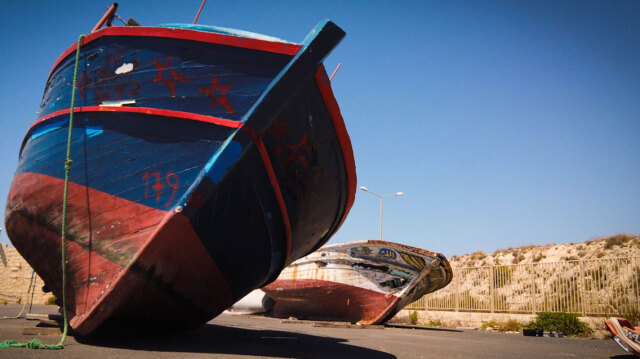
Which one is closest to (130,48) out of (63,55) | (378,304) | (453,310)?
(63,55)

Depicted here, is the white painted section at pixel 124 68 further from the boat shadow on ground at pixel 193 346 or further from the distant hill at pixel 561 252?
the distant hill at pixel 561 252

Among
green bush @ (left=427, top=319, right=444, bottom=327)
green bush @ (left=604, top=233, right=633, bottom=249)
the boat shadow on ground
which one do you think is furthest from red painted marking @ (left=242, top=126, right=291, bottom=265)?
green bush @ (left=604, top=233, right=633, bottom=249)

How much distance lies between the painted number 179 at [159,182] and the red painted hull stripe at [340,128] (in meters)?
1.64

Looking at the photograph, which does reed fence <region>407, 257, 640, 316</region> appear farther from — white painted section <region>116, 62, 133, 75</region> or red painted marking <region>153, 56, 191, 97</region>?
white painted section <region>116, 62, 133, 75</region>

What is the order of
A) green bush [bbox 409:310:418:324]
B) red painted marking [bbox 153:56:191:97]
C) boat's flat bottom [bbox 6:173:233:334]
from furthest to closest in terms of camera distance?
green bush [bbox 409:310:418:324]
red painted marking [bbox 153:56:191:97]
boat's flat bottom [bbox 6:173:233:334]

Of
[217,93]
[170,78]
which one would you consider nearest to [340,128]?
[217,93]

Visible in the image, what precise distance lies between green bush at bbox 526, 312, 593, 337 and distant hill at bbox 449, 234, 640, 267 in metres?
7.84

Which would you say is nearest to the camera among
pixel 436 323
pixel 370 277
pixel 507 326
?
pixel 370 277

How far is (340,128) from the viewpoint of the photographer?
15.1 feet

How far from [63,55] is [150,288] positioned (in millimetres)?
3171

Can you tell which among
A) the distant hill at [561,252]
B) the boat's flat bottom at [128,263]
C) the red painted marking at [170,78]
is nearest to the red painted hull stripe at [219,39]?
the red painted marking at [170,78]

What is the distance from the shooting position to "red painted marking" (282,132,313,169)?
14.2 feet

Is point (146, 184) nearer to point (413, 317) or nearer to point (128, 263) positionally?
point (128, 263)

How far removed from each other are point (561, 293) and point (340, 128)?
40.4ft
